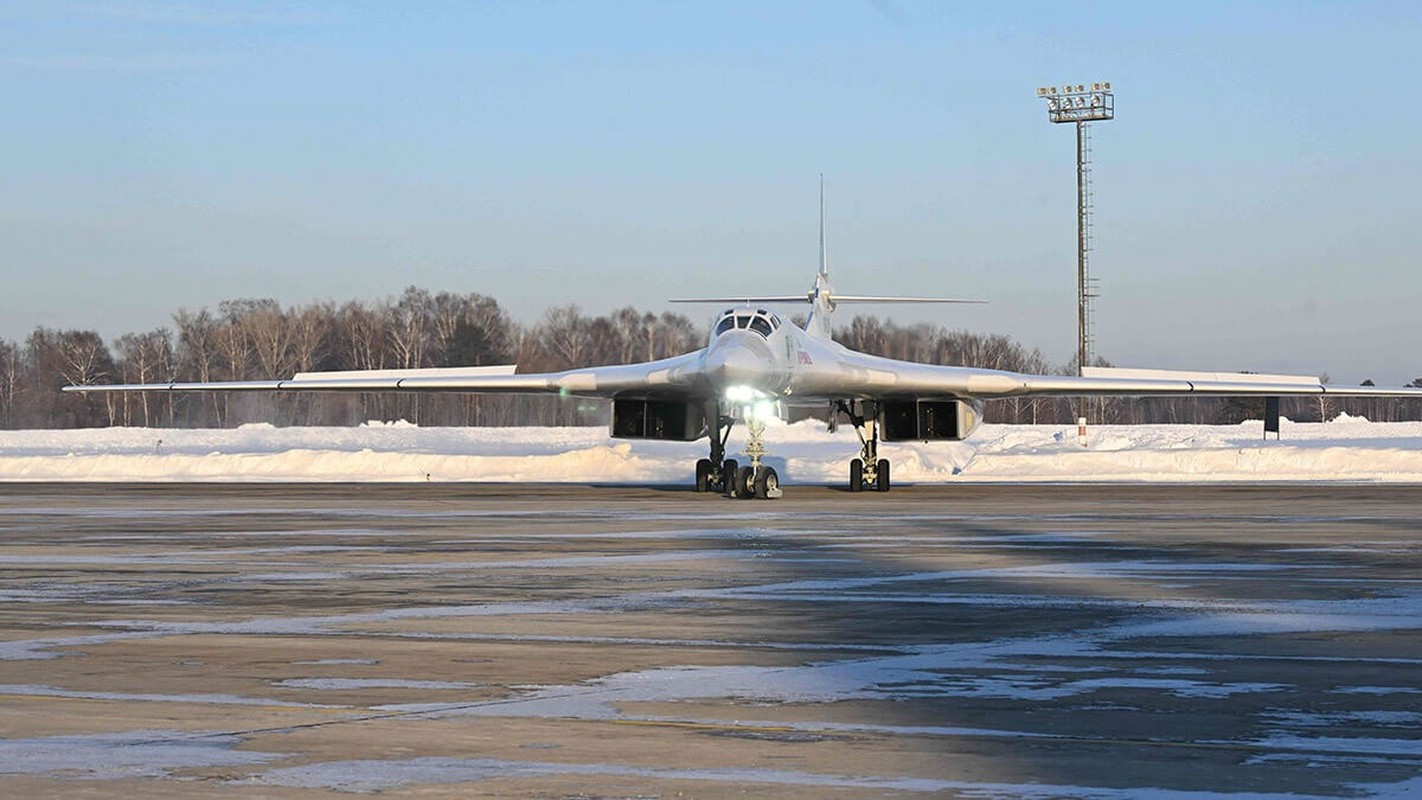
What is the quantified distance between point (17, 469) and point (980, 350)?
206 feet

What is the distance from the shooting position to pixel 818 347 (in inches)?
1161

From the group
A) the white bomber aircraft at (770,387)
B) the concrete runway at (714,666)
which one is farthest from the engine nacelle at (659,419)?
the concrete runway at (714,666)

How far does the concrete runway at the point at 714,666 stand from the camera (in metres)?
5.56

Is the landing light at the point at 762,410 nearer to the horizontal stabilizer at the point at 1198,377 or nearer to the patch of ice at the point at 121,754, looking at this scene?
the horizontal stabilizer at the point at 1198,377

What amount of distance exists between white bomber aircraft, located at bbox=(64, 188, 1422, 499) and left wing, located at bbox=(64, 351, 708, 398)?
0.10ft

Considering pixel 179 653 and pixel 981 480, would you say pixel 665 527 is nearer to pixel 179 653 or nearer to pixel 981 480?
pixel 179 653

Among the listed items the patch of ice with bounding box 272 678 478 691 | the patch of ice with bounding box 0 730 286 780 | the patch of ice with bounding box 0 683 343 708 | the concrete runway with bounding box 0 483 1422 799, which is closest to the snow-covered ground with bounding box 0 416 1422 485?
the concrete runway with bounding box 0 483 1422 799

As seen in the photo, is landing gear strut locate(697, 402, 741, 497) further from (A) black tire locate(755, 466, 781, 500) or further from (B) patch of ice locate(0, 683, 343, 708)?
(B) patch of ice locate(0, 683, 343, 708)

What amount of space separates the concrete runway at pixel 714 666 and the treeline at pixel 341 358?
6801cm

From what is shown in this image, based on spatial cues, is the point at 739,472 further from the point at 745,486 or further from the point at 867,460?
the point at 867,460

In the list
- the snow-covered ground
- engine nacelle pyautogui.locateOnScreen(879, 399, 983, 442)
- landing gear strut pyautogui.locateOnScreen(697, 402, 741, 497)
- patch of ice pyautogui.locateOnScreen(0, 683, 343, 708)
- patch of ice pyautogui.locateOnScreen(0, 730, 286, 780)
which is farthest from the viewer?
the snow-covered ground

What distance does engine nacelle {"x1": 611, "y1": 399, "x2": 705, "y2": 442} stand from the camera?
31812 millimetres

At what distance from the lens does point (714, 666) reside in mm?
8055

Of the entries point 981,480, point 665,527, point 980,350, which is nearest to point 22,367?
point 980,350
